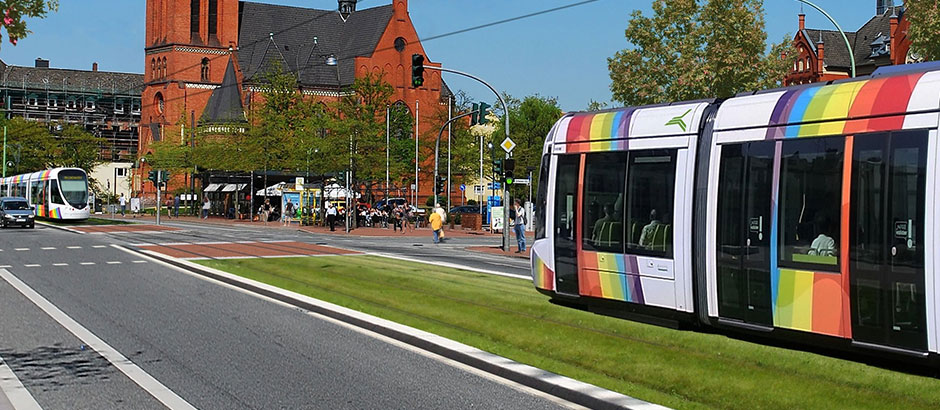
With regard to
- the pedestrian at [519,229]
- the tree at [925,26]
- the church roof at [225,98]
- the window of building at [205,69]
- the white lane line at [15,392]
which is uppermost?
the window of building at [205,69]

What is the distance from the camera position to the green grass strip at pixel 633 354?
8.42m

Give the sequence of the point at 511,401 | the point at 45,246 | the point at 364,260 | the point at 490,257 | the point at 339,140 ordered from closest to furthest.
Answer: the point at 511,401 → the point at 364,260 → the point at 490,257 → the point at 45,246 → the point at 339,140

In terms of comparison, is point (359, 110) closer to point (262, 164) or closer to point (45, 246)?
point (262, 164)

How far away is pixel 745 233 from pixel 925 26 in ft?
107

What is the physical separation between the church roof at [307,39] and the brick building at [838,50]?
39.8m

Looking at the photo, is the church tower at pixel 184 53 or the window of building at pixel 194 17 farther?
the window of building at pixel 194 17

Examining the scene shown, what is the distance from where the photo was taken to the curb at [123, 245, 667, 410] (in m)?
8.25

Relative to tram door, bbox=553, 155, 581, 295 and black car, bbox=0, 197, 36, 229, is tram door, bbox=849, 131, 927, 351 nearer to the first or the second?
tram door, bbox=553, 155, 581, 295

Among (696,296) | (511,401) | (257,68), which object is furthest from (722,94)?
(257,68)

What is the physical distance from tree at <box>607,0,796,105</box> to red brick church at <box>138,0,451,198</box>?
47.1 m

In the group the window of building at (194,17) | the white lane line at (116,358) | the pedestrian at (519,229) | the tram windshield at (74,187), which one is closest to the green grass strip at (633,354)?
the white lane line at (116,358)

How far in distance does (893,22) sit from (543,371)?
7293cm

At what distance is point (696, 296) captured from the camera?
39.2 feet

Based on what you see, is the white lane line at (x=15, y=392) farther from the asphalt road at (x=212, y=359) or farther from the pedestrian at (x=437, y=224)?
the pedestrian at (x=437, y=224)
